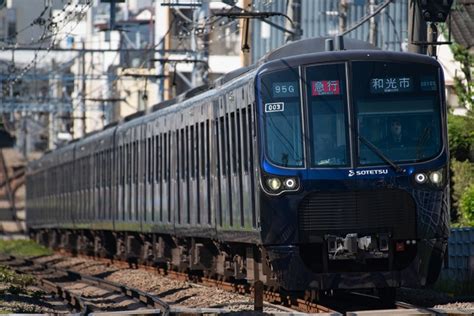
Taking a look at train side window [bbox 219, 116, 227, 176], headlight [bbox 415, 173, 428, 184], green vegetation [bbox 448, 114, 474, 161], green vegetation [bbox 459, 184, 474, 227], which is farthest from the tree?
headlight [bbox 415, 173, 428, 184]

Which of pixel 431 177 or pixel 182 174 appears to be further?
→ pixel 182 174

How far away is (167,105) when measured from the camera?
25.3 metres

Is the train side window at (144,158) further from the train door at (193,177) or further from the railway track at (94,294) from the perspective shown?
the train door at (193,177)

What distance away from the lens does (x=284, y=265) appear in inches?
598

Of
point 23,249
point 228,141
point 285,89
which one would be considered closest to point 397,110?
point 285,89

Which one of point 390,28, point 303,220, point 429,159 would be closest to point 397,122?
point 429,159

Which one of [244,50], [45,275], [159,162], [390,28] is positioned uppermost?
[390,28]

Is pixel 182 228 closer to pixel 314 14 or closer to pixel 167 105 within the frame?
pixel 167 105

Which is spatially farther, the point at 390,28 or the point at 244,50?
the point at 390,28

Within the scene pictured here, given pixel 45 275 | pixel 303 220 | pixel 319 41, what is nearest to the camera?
pixel 303 220

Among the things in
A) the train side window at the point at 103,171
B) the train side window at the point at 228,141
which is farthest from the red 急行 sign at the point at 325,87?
the train side window at the point at 103,171

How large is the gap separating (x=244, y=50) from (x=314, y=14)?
94.7 ft

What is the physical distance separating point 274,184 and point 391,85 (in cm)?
163

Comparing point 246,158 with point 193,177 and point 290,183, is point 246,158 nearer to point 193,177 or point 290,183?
point 290,183
